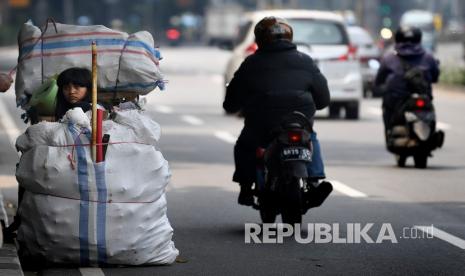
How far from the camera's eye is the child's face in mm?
11383

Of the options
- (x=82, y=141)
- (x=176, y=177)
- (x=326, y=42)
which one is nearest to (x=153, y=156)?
(x=82, y=141)

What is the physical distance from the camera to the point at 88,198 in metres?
10.4

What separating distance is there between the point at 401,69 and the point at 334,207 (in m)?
4.52

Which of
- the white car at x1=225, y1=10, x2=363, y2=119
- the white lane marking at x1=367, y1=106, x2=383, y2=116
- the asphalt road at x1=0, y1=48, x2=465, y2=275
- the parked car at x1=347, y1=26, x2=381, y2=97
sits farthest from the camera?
the parked car at x1=347, y1=26, x2=381, y2=97

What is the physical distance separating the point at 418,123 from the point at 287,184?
6.89m

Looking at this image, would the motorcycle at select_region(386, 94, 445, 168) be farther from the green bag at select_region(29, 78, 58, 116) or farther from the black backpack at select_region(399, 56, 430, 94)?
the green bag at select_region(29, 78, 58, 116)

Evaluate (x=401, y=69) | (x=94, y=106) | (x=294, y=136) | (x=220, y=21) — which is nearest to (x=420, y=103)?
(x=401, y=69)

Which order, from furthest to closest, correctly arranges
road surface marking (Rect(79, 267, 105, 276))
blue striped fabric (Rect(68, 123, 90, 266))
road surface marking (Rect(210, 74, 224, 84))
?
road surface marking (Rect(210, 74, 224, 84))
blue striped fabric (Rect(68, 123, 90, 266))
road surface marking (Rect(79, 267, 105, 276))

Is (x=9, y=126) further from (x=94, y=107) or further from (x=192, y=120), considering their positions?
(x=94, y=107)

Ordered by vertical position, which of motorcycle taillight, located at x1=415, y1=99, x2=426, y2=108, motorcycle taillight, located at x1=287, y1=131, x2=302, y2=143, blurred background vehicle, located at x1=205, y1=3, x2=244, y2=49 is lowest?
blurred background vehicle, located at x1=205, y1=3, x2=244, y2=49

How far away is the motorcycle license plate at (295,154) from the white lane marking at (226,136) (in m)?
11.5

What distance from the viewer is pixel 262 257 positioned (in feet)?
36.2

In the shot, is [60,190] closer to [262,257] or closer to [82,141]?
[82,141]

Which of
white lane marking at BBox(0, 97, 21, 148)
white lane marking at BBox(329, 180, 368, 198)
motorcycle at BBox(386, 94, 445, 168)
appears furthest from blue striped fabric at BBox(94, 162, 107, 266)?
white lane marking at BBox(0, 97, 21, 148)
